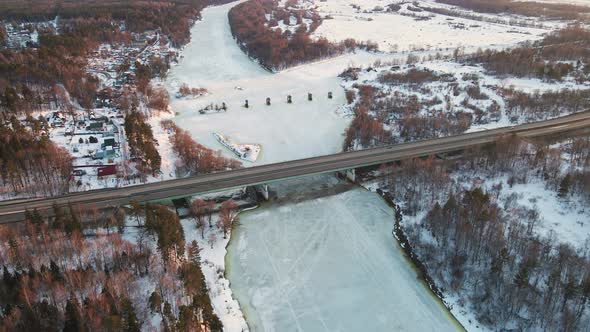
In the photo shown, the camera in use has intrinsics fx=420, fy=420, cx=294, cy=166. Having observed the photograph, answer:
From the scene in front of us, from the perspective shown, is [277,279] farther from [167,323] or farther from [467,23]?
[467,23]

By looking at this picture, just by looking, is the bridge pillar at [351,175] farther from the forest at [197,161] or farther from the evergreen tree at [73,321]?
the evergreen tree at [73,321]

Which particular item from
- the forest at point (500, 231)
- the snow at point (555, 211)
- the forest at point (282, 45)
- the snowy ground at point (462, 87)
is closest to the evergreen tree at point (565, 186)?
the forest at point (500, 231)

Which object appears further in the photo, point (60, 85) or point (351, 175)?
point (60, 85)

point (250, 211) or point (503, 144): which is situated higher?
point (503, 144)

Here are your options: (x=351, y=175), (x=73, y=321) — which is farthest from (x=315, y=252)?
(x=73, y=321)

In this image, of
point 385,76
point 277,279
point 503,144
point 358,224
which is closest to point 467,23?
point 385,76

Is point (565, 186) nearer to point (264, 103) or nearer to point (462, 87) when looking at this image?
point (462, 87)
